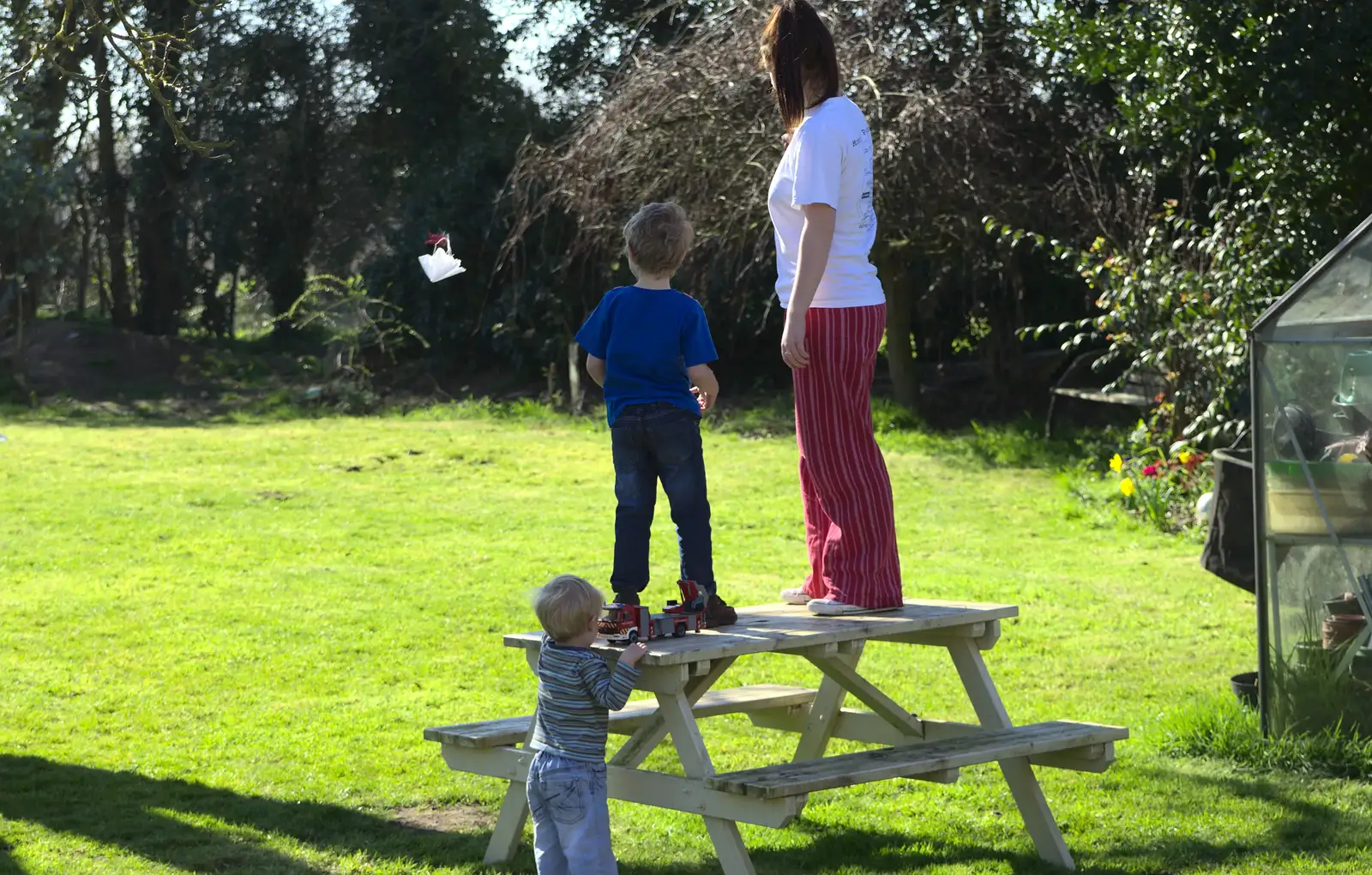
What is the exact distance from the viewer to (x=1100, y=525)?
1195 centimetres

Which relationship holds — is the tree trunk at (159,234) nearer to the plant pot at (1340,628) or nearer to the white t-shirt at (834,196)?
the white t-shirt at (834,196)

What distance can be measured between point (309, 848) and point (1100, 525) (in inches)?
330

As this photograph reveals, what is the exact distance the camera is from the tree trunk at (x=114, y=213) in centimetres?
2512

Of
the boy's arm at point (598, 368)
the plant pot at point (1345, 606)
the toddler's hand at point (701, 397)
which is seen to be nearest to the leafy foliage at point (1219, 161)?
the plant pot at point (1345, 606)

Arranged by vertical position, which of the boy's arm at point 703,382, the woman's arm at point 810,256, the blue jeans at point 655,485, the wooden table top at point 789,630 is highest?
the woman's arm at point 810,256

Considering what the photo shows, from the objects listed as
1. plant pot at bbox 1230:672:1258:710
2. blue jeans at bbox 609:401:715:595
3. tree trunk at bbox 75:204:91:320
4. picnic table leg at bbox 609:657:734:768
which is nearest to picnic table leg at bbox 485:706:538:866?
picnic table leg at bbox 609:657:734:768

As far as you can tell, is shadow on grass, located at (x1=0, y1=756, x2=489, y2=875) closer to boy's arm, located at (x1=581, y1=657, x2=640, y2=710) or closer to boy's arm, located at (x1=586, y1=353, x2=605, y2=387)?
boy's arm, located at (x1=581, y1=657, x2=640, y2=710)

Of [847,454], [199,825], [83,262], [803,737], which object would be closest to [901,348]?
[803,737]

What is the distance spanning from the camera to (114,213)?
25.8m

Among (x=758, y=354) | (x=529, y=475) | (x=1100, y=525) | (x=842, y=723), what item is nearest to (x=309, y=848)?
(x=842, y=723)

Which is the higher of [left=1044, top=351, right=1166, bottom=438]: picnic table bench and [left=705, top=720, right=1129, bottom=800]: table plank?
[left=1044, top=351, right=1166, bottom=438]: picnic table bench

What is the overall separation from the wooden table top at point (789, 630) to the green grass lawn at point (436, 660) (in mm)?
795

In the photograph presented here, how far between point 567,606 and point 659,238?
112cm

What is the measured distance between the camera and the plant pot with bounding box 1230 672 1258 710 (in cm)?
622
